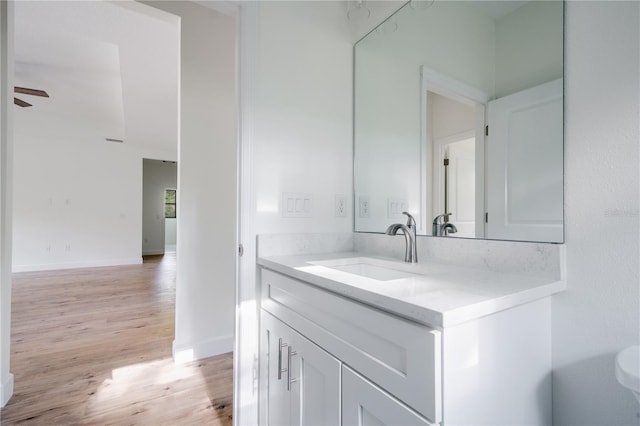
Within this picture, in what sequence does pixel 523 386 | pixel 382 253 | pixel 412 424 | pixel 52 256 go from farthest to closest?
pixel 52 256 < pixel 382 253 < pixel 523 386 < pixel 412 424

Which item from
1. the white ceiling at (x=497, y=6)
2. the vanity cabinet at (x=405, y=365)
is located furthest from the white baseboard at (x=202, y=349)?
the white ceiling at (x=497, y=6)

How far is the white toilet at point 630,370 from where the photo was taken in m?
0.56

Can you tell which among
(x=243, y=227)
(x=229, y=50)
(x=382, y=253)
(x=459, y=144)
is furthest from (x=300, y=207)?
(x=229, y=50)

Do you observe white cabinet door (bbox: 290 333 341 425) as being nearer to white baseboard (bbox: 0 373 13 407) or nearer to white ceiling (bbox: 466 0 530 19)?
white ceiling (bbox: 466 0 530 19)

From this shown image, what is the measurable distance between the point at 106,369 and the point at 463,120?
8.49 ft

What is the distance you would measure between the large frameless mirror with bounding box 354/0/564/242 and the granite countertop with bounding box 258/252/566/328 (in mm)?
191

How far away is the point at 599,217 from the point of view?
790 mm

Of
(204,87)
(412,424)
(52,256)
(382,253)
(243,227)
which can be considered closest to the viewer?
(412,424)

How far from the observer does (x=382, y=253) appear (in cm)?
140

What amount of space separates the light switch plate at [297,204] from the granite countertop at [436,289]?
299 mm

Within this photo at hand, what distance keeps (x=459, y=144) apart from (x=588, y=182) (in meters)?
0.49

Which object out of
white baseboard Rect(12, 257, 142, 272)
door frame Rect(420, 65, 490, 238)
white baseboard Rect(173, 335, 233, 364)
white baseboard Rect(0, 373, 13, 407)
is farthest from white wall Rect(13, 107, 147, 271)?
door frame Rect(420, 65, 490, 238)

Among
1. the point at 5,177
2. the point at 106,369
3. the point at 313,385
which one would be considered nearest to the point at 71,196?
the point at 5,177

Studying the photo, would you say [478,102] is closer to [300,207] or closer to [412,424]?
[300,207]
